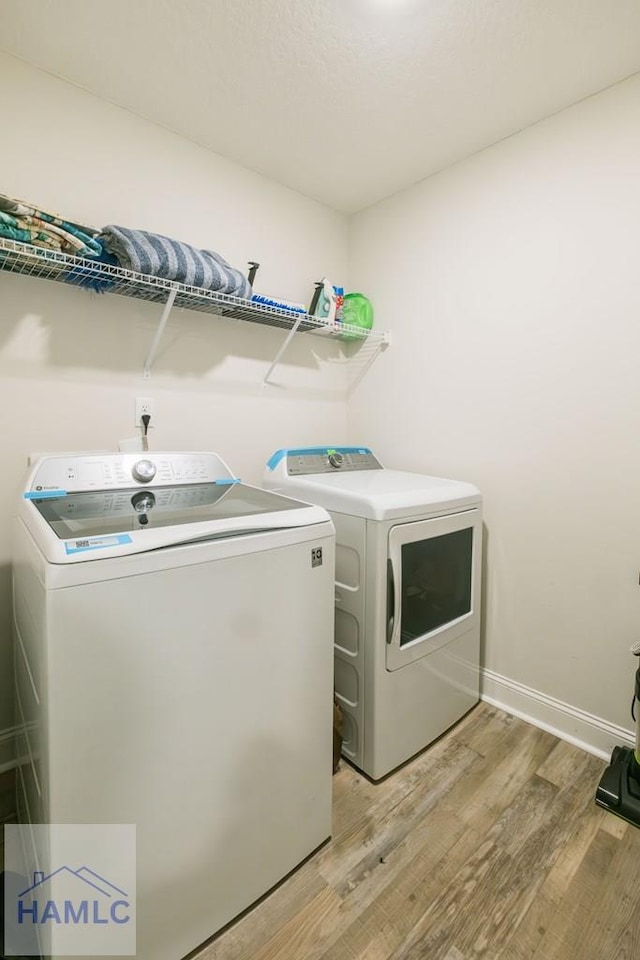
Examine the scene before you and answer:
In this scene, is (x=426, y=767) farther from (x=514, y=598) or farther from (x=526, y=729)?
(x=514, y=598)

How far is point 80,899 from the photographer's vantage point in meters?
0.82

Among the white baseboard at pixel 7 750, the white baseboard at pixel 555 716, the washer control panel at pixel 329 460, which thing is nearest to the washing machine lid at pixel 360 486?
the washer control panel at pixel 329 460

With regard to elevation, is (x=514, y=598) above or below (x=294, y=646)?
below

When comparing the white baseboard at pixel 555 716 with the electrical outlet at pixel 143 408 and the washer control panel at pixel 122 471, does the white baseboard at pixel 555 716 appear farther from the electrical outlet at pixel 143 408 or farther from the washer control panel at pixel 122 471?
the electrical outlet at pixel 143 408

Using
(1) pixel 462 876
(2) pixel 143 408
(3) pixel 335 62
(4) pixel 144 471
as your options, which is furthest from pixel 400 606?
(3) pixel 335 62

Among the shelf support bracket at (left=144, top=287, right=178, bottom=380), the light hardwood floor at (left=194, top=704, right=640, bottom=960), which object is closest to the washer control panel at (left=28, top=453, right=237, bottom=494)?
the shelf support bracket at (left=144, top=287, right=178, bottom=380)

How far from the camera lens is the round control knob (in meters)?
1.46

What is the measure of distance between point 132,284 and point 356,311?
118 cm

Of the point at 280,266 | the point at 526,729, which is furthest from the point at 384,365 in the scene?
the point at 526,729

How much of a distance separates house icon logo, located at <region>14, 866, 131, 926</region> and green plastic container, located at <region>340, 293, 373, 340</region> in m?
2.19

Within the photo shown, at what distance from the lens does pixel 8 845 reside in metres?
1.27

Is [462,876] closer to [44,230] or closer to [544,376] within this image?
[544,376]

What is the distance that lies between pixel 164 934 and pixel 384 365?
2.28 metres

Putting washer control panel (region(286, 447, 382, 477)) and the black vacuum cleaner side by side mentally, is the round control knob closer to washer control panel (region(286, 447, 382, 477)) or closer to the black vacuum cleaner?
washer control panel (region(286, 447, 382, 477))
